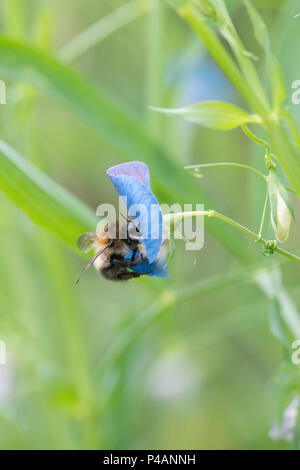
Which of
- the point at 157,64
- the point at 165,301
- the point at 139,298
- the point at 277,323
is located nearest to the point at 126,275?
the point at 277,323

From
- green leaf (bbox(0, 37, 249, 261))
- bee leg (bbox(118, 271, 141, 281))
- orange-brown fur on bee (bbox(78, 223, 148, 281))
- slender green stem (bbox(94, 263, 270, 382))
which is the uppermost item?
green leaf (bbox(0, 37, 249, 261))

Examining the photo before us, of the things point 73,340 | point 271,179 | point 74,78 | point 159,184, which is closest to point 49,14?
point 74,78

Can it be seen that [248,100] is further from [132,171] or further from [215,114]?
[132,171]

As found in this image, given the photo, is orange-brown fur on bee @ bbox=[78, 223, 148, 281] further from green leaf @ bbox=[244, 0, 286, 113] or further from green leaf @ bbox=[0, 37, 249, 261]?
green leaf @ bbox=[0, 37, 249, 261]

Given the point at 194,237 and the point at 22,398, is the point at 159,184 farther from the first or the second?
the point at 22,398

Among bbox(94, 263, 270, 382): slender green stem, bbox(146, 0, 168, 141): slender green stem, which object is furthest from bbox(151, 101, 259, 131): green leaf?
bbox(146, 0, 168, 141): slender green stem

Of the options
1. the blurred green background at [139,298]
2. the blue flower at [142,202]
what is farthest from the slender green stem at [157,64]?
the blue flower at [142,202]

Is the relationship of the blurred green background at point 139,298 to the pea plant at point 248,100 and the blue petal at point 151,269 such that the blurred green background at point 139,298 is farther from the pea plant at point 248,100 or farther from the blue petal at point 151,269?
the blue petal at point 151,269
